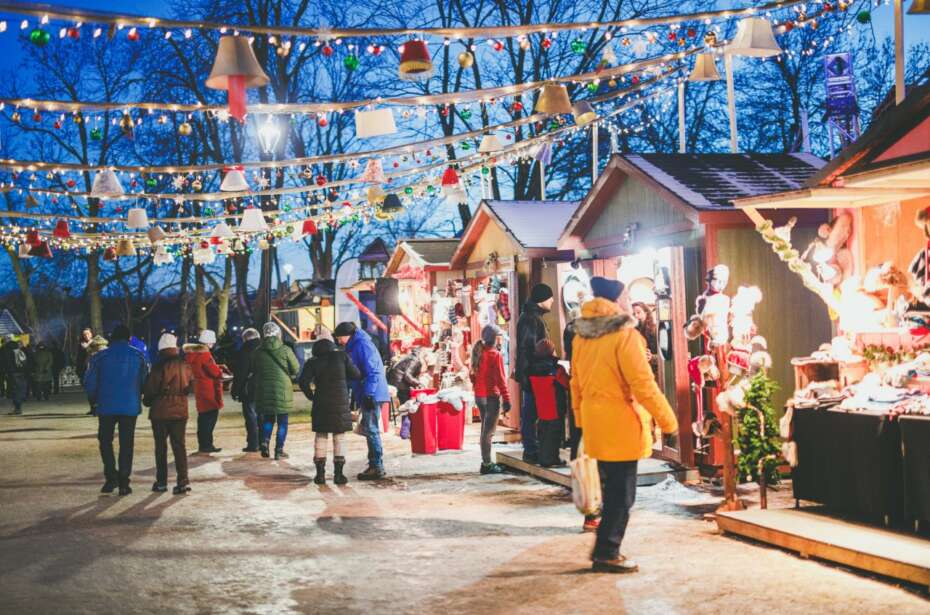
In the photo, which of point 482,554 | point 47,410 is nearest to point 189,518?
point 482,554

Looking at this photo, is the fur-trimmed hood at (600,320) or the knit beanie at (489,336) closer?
the fur-trimmed hood at (600,320)

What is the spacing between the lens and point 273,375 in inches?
497

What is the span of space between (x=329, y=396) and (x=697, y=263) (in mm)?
4398

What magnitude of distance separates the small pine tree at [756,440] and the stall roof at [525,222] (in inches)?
271

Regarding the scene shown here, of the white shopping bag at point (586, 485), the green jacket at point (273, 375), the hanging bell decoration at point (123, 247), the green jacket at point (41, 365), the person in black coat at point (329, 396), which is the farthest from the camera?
the green jacket at point (41, 365)

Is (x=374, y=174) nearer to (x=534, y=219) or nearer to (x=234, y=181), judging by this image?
(x=234, y=181)

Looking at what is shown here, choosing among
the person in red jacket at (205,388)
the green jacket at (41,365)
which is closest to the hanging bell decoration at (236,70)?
the person in red jacket at (205,388)

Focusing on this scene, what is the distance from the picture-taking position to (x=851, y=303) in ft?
27.9

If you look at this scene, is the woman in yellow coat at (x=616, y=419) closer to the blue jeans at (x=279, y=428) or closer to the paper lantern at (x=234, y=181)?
the blue jeans at (x=279, y=428)

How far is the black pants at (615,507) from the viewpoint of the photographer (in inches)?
256

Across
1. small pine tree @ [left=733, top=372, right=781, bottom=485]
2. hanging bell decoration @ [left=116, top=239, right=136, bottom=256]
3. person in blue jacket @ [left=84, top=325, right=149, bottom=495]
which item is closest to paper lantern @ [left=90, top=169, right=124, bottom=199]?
person in blue jacket @ [left=84, top=325, right=149, bottom=495]

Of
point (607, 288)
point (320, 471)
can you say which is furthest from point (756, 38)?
point (320, 471)

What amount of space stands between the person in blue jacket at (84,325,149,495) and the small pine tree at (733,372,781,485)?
20.9 feet

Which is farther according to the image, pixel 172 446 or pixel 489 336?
pixel 489 336
